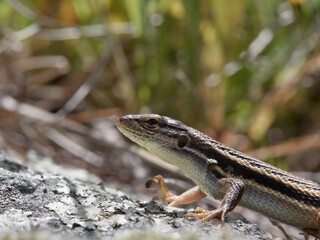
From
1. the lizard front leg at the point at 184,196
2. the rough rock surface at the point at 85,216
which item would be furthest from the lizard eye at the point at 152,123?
the rough rock surface at the point at 85,216

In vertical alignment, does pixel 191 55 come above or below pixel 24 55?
below

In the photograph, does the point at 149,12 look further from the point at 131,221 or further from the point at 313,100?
the point at 131,221

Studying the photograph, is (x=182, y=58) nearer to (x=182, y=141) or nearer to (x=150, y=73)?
(x=150, y=73)

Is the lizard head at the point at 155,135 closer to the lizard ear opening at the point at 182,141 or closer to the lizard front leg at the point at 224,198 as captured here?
the lizard ear opening at the point at 182,141

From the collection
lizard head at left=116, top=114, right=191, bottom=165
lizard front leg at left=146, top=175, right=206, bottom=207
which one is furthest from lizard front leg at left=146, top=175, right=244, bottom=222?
lizard head at left=116, top=114, right=191, bottom=165

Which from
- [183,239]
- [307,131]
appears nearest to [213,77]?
[307,131]

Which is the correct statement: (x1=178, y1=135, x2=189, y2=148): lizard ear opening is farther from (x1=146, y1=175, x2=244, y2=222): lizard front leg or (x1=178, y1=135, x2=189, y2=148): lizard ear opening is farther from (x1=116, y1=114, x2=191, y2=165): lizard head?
(x1=146, y1=175, x2=244, y2=222): lizard front leg
